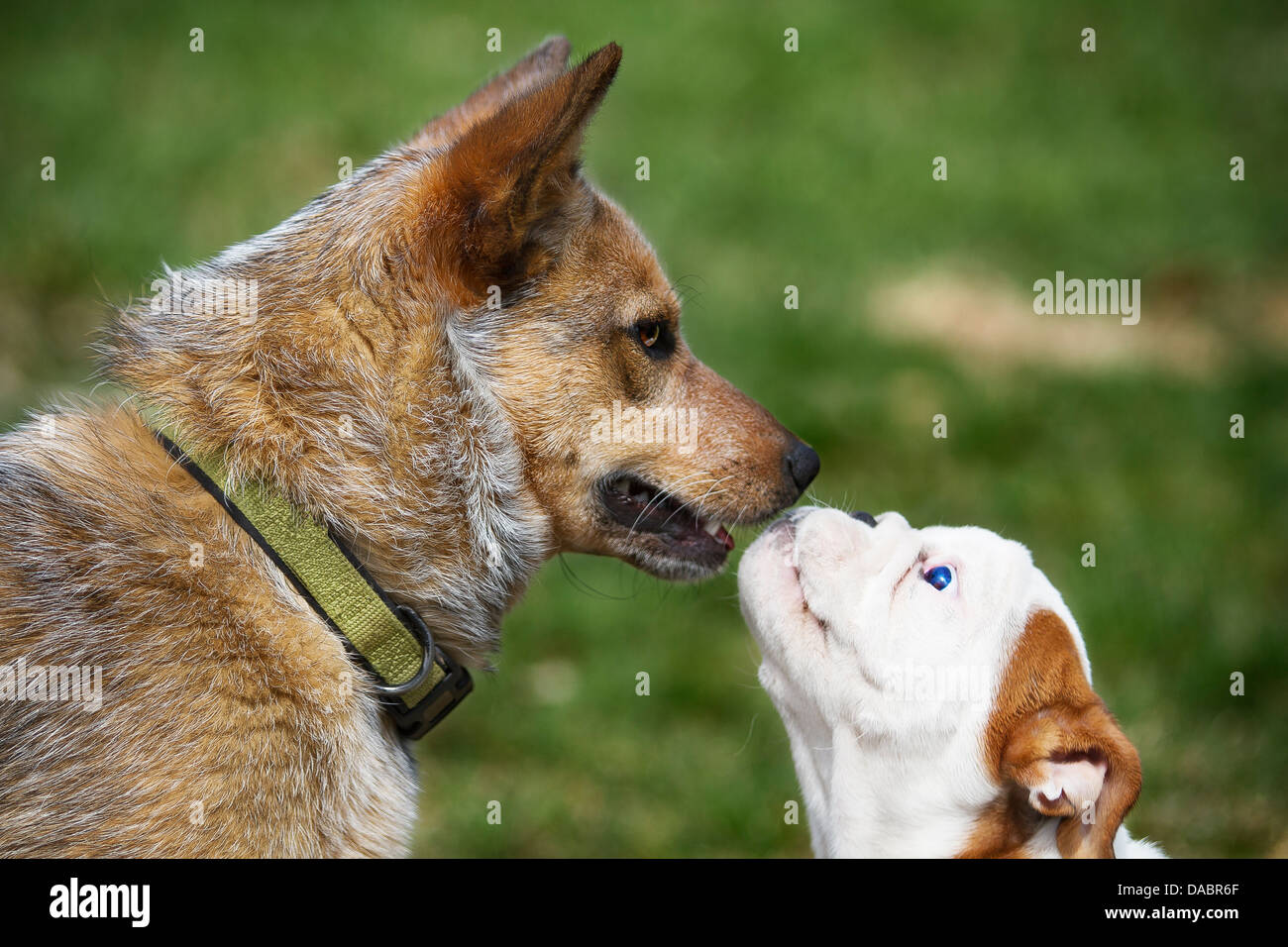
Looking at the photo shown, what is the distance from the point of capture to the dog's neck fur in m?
3.31

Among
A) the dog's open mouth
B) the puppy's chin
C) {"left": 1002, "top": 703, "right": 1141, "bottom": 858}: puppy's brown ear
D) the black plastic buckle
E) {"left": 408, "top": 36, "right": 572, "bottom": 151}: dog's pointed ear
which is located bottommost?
{"left": 1002, "top": 703, "right": 1141, "bottom": 858}: puppy's brown ear

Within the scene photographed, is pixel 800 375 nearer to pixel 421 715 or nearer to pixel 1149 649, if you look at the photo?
pixel 1149 649

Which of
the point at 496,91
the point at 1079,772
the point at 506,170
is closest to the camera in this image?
the point at 1079,772

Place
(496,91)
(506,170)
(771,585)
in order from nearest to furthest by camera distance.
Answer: (506,170), (771,585), (496,91)

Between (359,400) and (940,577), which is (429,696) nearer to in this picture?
(359,400)

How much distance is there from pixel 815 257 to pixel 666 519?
647cm

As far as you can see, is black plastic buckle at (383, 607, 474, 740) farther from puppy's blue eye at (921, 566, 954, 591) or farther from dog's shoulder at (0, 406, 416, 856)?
puppy's blue eye at (921, 566, 954, 591)

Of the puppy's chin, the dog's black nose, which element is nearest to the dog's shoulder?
the puppy's chin

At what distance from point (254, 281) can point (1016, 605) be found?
249 cm

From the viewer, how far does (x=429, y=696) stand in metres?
Answer: 3.45

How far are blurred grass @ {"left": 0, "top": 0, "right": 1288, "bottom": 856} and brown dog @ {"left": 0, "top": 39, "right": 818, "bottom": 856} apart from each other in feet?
3.70

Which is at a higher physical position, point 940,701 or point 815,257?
point 815,257

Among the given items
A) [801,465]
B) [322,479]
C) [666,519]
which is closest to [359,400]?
[322,479]

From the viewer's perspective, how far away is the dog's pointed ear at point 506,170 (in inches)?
132
